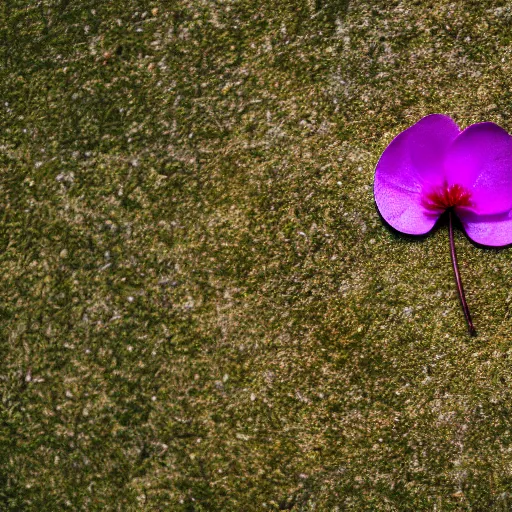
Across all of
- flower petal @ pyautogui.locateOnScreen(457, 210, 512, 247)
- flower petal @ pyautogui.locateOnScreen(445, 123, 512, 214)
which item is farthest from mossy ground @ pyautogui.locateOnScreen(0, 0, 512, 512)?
flower petal @ pyautogui.locateOnScreen(445, 123, 512, 214)

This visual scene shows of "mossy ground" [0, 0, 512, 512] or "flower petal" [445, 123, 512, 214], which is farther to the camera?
"mossy ground" [0, 0, 512, 512]

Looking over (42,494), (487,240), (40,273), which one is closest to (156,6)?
(40,273)

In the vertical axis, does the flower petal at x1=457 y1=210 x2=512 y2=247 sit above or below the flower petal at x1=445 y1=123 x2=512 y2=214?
below

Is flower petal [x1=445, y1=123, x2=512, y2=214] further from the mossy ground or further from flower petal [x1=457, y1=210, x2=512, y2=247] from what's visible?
the mossy ground

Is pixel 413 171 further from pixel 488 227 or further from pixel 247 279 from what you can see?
pixel 247 279

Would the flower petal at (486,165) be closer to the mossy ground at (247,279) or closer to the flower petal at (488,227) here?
the flower petal at (488,227)

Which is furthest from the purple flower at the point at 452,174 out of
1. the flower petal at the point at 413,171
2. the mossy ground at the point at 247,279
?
the mossy ground at the point at 247,279

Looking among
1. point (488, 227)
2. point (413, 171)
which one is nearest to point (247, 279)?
point (413, 171)
